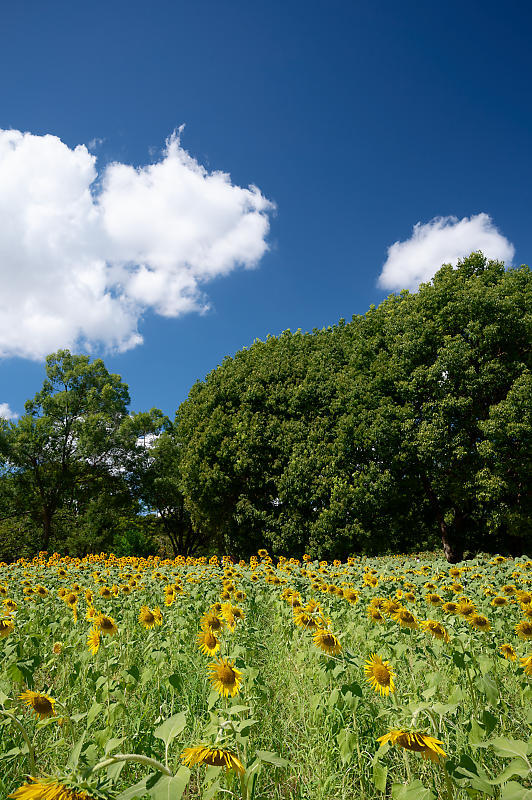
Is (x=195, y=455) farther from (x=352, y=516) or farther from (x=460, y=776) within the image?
(x=460, y=776)

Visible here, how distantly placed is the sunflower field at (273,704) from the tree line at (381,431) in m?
8.41

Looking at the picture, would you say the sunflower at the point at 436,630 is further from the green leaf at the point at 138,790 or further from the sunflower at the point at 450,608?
the green leaf at the point at 138,790

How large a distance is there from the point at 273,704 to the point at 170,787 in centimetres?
221

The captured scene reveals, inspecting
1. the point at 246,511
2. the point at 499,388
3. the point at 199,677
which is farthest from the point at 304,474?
the point at 199,677

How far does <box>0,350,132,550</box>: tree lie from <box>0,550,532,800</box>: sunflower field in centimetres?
1923

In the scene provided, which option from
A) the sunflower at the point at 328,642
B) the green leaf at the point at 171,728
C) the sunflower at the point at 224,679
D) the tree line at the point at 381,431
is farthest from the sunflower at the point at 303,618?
the tree line at the point at 381,431

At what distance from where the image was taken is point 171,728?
1358 mm

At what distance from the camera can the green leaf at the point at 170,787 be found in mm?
1070

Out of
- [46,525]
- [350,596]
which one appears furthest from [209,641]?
[46,525]

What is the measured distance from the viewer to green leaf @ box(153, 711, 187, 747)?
1310 mm

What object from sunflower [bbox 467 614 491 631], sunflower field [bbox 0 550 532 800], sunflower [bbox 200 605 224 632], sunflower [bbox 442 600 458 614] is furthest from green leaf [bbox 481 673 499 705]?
sunflower [bbox 200 605 224 632]

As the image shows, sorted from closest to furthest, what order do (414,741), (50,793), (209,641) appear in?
(50,793) → (414,741) → (209,641)

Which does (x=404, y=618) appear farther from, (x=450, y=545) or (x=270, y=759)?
(x=450, y=545)

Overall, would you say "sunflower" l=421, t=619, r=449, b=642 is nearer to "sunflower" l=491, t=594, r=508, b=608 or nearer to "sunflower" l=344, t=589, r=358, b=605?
"sunflower" l=491, t=594, r=508, b=608
